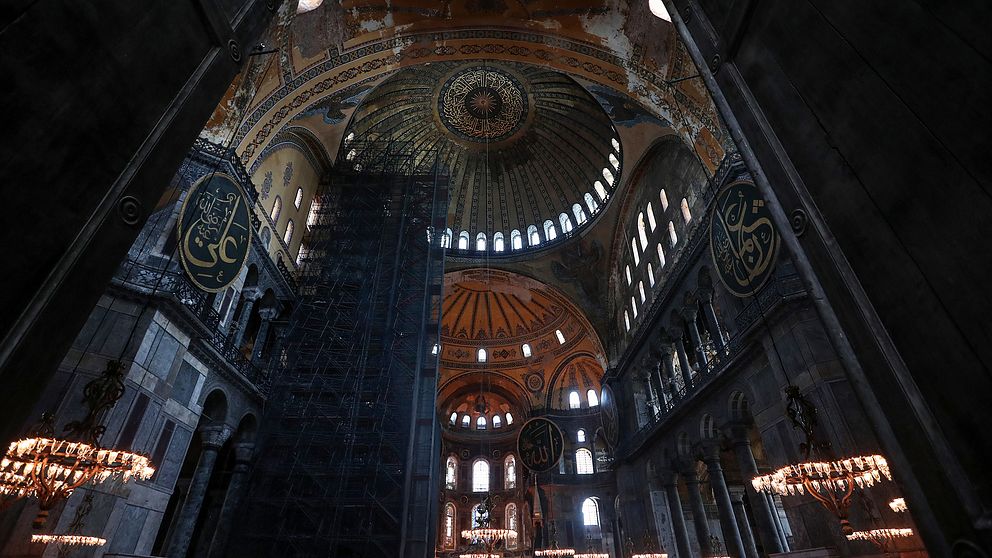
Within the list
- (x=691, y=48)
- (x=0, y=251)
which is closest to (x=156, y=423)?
(x=0, y=251)

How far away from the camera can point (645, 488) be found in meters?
13.8

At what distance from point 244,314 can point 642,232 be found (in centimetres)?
1213

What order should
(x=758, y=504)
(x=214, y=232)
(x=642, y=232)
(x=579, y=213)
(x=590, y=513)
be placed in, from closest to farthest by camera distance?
(x=214, y=232)
(x=758, y=504)
(x=642, y=232)
(x=579, y=213)
(x=590, y=513)

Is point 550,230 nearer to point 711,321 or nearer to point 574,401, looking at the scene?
point 574,401

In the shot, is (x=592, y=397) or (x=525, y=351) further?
(x=525, y=351)

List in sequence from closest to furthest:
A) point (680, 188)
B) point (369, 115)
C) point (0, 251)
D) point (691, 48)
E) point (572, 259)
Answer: point (0, 251) → point (691, 48) → point (680, 188) → point (369, 115) → point (572, 259)

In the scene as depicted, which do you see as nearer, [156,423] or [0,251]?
[0,251]

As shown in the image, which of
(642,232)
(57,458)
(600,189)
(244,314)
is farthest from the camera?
(600,189)

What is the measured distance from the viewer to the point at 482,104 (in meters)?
17.3

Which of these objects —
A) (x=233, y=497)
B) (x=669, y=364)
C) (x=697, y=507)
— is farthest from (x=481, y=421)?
(x=233, y=497)

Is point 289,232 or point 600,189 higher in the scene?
point 600,189

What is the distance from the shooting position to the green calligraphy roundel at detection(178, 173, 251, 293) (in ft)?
23.6

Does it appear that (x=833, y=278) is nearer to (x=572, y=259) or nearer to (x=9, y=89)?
(x=9, y=89)

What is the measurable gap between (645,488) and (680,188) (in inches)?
369
